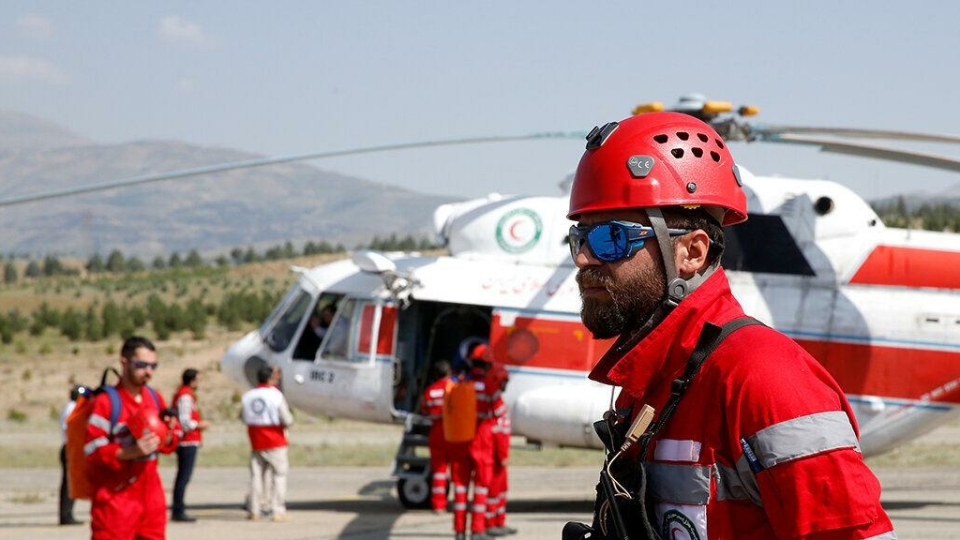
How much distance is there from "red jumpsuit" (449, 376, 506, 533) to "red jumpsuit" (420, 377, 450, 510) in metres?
0.33

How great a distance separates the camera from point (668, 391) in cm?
271

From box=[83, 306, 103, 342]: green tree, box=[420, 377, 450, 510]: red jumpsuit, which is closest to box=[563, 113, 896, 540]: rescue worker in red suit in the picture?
box=[420, 377, 450, 510]: red jumpsuit

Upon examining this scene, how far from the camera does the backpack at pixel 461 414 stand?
1151 cm

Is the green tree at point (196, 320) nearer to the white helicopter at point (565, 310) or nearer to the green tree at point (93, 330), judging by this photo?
the green tree at point (93, 330)

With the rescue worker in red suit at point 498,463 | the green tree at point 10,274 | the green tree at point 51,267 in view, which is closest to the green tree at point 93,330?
the rescue worker in red suit at point 498,463

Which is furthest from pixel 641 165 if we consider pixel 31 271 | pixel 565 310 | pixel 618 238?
pixel 31 271

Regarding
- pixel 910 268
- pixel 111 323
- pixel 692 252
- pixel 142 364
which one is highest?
pixel 910 268

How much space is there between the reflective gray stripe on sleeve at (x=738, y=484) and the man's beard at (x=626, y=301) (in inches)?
17.6

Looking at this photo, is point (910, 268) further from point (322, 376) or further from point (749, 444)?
point (749, 444)

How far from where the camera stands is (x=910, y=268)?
12.0 meters

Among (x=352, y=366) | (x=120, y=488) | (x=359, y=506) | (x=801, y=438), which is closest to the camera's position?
(x=801, y=438)

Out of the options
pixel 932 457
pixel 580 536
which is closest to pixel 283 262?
pixel 932 457

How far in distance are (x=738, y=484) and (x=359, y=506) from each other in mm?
12535

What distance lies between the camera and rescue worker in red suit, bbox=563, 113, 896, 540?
7.98 ft
